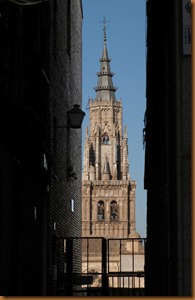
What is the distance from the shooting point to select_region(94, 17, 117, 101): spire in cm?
17350

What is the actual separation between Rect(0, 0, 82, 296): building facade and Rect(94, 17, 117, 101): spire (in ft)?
472

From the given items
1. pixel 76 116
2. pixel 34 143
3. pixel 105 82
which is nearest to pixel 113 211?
pixel 105 82

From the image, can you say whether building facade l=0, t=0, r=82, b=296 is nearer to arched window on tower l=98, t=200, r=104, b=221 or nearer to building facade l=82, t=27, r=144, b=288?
building facade l=82, t=27, r=144, b=288

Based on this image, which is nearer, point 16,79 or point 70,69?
point 16,79

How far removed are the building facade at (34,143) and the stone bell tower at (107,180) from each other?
136 metres

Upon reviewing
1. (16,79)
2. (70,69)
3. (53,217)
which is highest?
(70,69)

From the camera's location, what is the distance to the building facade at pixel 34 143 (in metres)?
14.7

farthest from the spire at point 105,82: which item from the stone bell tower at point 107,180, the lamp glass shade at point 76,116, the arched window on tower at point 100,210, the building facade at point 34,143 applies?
the lamp glass shade at point 76,116

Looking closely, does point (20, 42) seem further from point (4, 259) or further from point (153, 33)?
point (4, 259)

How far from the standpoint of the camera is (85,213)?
6654 inches

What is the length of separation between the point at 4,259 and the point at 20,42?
4353 millimetres

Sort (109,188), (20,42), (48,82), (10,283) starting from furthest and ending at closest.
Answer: (109,188) < (48,82) < (20,42) < (10,283)

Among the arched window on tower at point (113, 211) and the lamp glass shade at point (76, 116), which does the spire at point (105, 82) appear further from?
the lamp glass shade at point (76, 116)

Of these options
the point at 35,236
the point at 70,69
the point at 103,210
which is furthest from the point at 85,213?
the point at 35,236
